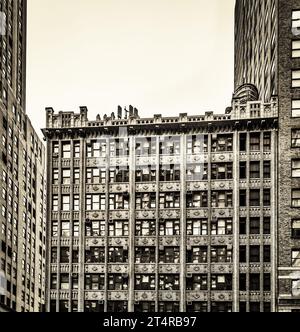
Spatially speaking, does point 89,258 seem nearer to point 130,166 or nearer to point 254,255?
point 130,166

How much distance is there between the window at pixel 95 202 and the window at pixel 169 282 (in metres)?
6.29

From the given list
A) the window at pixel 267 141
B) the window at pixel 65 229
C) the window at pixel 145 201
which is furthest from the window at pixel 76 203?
the window at pixel 267 141

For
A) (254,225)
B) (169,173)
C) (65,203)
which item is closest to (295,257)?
(254,225)

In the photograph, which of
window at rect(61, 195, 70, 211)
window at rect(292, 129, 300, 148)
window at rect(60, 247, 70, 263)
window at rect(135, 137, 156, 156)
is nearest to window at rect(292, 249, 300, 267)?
window at rect(292, 129, 300, 148)

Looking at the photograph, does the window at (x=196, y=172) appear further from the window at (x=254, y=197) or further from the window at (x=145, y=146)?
the window at (x=254, y=197)

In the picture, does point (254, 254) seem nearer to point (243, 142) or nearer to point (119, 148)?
point (243, 142)

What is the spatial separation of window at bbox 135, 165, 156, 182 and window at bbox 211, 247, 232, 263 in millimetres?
6396

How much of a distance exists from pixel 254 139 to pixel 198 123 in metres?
3.86

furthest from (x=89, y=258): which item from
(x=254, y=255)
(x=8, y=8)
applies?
(x=8, y=8)

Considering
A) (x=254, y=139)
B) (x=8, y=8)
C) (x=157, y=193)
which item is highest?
(x=8, y=8)

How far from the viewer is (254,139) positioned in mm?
46531

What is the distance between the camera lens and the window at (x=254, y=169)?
45.6 metres

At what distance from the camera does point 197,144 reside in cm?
4694

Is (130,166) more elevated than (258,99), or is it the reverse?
(258,99)
